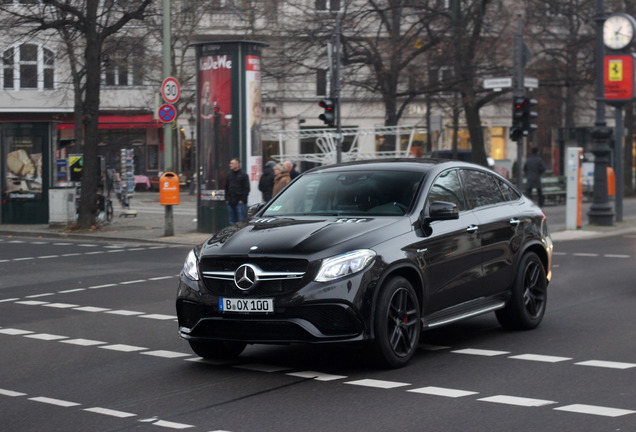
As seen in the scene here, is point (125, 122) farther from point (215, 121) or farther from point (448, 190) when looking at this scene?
point (448, 190)

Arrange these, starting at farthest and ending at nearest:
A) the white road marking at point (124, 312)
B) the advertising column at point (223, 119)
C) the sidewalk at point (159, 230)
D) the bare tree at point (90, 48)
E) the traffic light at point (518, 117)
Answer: the bare tree at point (90, 48), the traffic light at point (518, 117), the advertising column at point (223, 119), the sidewalk at point (159, 230), the white road marking at point (124, 312)

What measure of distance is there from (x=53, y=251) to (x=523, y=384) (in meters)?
15.3

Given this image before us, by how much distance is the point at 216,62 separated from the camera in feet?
80.4

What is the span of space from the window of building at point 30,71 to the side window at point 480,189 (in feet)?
134

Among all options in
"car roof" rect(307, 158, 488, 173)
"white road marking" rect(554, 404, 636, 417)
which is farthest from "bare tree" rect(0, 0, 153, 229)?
"white road marking" rect(554, 404, 636, 417)

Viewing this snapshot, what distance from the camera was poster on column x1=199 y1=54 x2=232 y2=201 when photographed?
24391mm

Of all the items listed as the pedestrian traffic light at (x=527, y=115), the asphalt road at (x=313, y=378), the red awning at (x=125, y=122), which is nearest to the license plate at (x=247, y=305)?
the asphalt road at (x=313, y=378)

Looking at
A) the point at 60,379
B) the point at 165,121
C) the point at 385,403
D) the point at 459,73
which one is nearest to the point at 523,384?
the point at 385,403

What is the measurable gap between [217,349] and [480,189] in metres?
2.88

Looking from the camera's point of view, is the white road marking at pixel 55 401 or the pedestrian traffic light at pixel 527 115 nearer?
the white road marking at pixel 55 401

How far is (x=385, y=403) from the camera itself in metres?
6.72

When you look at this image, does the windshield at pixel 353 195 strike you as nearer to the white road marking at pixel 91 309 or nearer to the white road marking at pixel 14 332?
the white road marking at pixel 14 332

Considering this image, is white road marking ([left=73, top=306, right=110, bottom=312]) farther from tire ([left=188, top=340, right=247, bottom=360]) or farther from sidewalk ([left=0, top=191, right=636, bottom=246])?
sidewalk ([left=0, top=191, right=636, bottom=246])

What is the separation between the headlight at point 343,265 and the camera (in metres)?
7.47
